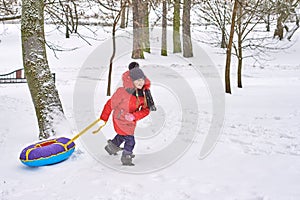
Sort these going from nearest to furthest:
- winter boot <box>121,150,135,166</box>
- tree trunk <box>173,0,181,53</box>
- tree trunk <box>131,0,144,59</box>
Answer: winter boot <box>121,150,135,166</box>
tree trunk <box>131,0,144,59</box>
tree trunk <box>173,0,181,53</box>

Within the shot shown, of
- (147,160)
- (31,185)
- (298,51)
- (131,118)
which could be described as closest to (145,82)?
(131,118)

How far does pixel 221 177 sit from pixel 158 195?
0.97m

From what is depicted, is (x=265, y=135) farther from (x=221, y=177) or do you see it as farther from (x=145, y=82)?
(x=145, y=82)

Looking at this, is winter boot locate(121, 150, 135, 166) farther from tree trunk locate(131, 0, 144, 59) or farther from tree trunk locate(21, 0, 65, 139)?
tree trunk locate(131, 0, 144, 59)

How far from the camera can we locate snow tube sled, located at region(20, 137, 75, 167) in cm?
476

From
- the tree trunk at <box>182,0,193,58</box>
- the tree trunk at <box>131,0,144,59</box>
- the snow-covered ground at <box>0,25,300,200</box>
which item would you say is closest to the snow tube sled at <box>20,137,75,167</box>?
the snow-covered ground at <box>0,25,300,200</box>

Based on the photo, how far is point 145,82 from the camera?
15.9ft

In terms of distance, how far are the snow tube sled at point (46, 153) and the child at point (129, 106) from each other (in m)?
0.75

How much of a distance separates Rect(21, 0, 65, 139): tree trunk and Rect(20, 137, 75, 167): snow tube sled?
0.96m

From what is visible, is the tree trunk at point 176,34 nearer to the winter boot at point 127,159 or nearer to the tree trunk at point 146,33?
the tree trunk at point 146,33

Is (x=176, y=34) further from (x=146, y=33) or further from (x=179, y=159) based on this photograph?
(x=179, y=159)

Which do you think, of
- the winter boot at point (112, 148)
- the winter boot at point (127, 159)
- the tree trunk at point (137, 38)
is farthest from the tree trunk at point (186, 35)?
the winter boot at point (127, 159)

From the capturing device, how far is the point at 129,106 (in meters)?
4.86

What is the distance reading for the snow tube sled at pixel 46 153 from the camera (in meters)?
4.76
